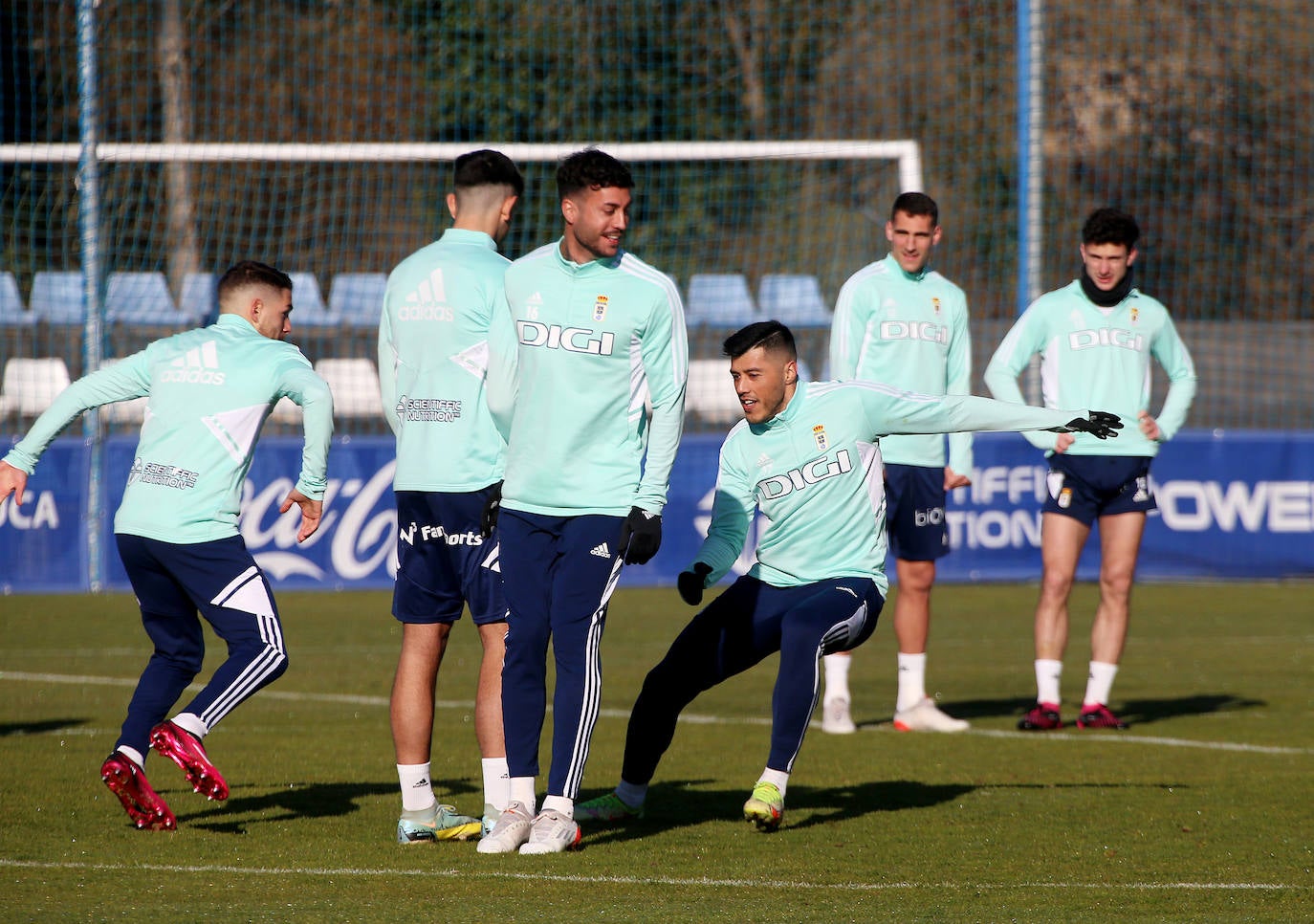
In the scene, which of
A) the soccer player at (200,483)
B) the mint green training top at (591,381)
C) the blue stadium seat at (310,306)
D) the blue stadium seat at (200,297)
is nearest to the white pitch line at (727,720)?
the soccer player at (200,483)

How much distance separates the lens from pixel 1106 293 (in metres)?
8.59

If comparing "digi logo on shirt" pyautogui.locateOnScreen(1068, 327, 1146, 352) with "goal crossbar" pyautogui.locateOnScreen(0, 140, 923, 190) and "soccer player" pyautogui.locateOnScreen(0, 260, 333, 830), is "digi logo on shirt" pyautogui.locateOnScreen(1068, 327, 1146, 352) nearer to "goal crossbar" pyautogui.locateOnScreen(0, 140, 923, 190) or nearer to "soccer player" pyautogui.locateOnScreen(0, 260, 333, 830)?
"soccer player" pyautogui.locateOnScreen(0, 260, 333, 830)

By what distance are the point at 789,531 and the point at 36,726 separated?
14.1 feet

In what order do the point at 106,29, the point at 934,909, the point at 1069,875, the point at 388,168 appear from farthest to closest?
the point at 388,168
the point at 106,29
the point at 1069,875
the point at 934,909

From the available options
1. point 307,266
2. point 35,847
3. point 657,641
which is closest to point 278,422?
point 307,266

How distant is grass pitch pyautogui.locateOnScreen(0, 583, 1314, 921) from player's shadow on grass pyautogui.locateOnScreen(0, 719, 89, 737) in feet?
0.14

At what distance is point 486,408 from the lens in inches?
231

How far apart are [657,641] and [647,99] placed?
1127 centimetres

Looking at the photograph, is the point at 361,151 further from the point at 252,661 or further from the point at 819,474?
the point at 819,474

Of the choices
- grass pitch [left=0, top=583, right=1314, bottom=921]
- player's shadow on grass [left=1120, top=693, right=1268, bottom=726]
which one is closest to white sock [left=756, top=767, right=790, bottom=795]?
grass pitch [left=0, top=583, right=1314, bottom=921]

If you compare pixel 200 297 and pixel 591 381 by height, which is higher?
pixel 200 297

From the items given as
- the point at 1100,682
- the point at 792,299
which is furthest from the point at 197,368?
the point at 792,299

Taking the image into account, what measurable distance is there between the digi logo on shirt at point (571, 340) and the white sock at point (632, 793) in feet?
5.58

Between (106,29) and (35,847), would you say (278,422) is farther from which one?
(35,847)
